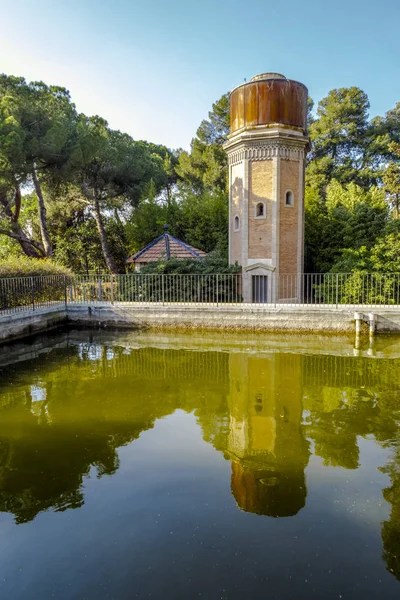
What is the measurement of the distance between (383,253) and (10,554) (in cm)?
1592

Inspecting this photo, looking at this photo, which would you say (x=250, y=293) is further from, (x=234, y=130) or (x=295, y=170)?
(x=234, y=130)

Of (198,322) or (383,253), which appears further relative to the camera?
(383,253)

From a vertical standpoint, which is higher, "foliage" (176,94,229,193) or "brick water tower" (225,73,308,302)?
"foliage" (176,94,229,193)

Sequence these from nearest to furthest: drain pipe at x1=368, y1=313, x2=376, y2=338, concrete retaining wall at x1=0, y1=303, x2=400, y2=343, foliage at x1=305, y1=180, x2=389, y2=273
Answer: drain pipe at x1=368, y1=313, x2=376, y2=338 < concrete retaining wall at x1=0, y1=303, x2=400, y2=343 < foliage at x1=305, y1=180, x2=389, y2=273

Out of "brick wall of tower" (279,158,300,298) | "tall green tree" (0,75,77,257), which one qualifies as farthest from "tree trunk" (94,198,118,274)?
"brick wall of tower" (279,158,300,298)

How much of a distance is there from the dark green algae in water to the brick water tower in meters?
7.74

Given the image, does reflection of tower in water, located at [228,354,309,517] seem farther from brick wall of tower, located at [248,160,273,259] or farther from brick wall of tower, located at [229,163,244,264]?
brick wall of tower, located at [229,163,244,264]

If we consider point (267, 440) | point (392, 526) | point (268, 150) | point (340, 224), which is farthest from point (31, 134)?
point (392, 526)

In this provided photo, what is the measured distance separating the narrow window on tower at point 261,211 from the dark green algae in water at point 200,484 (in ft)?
28.4

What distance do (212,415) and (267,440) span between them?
128 centimetres

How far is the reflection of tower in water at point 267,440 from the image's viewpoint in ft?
15.2

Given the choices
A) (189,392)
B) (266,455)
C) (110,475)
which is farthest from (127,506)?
(189,392)

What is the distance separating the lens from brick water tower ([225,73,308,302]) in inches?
648

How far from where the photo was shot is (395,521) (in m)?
4.18
